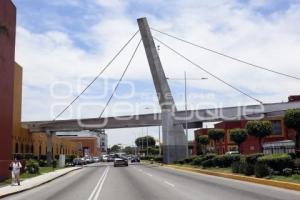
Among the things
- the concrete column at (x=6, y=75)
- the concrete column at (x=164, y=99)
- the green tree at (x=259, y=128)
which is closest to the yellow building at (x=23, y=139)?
the concrete column at (x=164, y=99)

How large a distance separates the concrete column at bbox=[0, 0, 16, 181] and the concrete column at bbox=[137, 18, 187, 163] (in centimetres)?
3531

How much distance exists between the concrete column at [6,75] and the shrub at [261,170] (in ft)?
49.6

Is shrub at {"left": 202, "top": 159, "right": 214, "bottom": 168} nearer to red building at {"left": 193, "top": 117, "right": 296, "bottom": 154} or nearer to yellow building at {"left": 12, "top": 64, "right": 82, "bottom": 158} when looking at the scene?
yellow building at {"left": 12, "top": 64, "right": 82, "bottom": 158}

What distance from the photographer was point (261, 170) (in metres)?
28.4

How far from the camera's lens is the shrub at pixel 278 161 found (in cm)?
2717

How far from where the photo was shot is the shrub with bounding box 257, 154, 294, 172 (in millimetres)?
27172

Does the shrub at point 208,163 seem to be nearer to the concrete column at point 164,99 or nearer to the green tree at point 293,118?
the green tree at point 293,118

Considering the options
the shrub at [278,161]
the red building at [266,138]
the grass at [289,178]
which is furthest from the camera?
the red building at [266,138]

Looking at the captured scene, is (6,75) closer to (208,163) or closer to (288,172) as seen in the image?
(288,172)

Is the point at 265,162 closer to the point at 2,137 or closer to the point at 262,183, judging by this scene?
the point at 262,183

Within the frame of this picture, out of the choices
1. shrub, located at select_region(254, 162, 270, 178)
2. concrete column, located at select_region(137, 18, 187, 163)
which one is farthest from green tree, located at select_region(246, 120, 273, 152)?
shrub, located at select_region(254, 162, 270, 178)

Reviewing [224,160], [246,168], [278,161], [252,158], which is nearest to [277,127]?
[224,160]

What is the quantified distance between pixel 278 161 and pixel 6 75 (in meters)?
17.7

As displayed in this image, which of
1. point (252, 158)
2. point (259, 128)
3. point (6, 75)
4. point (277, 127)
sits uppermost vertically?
point (277, 127)
